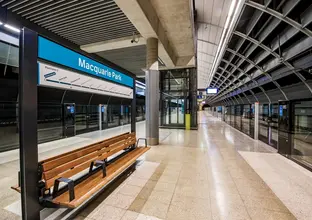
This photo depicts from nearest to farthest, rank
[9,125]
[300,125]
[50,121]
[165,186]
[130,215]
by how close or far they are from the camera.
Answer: [130,215] < [165,186] < [300,125] < [9,125] < [50,121]

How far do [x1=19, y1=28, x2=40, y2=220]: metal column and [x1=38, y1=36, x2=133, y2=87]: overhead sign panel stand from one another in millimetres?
139

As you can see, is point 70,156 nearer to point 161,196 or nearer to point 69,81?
point 69,81

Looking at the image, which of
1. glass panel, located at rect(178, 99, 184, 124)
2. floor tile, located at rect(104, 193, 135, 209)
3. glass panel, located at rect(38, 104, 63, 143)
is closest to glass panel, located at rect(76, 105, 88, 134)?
glass panel, located at rect(38, 104, 63, 143)

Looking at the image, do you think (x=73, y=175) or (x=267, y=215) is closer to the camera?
(x=267, y=215)

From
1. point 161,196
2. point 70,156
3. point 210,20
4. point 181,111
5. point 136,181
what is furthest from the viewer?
point 181,111

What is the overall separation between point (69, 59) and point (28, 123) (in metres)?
1.02

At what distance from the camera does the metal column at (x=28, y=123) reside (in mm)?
1568

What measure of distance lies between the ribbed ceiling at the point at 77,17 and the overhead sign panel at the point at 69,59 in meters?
2.78

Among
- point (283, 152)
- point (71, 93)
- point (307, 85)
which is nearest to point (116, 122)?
point (71, 93)

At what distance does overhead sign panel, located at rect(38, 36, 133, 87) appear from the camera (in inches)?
71.8

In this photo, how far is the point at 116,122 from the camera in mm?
13367

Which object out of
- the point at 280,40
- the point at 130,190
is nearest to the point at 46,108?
the point at 130,190

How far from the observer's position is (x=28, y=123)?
1606 mm

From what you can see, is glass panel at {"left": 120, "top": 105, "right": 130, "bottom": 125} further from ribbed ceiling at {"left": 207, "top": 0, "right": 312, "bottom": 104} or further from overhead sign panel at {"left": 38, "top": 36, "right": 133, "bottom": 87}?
overhead sign panel at {"left": 38, "top": 36, "right": 133, "bottom": 87}
